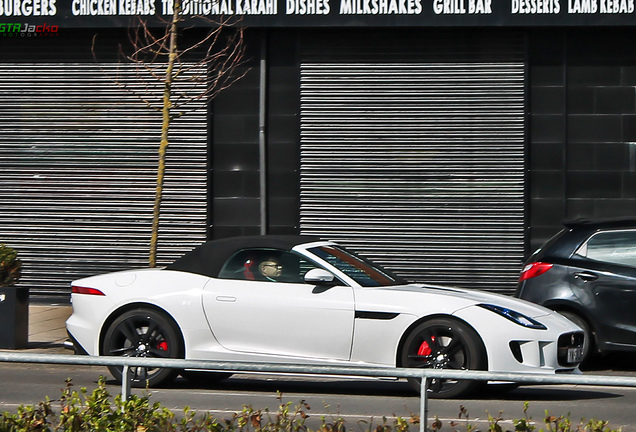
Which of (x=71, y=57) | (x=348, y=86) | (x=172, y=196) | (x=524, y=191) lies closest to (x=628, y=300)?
(x=524, y=191)

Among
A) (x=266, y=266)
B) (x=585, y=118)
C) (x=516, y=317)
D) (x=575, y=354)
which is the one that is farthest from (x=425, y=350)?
(x=585, y=118)

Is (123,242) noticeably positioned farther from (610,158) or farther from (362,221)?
(610,158)

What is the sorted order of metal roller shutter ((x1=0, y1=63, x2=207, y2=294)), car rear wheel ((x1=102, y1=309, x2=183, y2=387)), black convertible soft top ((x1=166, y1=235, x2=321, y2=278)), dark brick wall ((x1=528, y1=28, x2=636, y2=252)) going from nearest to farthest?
car rear wheel ((x1=102, y1=309, x2=183, y2=387)) < black convertible soft top ((x1=166, y1=235, x2=321, y2=278)) < dark brick wall ((x1=528, y1=28, x2=636, y2=252)) < metal roller shutter ((x1=0, y1=63, x2=207, y2=294))

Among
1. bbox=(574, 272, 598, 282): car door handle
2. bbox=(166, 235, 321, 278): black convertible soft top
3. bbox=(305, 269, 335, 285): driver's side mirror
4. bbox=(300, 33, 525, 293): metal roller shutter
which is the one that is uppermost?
bbox=(300, 33, 525, 293): metal roller shutter

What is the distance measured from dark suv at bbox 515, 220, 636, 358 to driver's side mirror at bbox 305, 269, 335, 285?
3.03 m

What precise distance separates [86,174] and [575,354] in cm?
1019

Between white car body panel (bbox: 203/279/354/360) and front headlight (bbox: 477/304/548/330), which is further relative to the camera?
white car body panel (bbox: 203/279/354/360)

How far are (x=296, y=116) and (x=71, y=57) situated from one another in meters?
3.82

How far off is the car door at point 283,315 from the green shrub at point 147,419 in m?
3.79

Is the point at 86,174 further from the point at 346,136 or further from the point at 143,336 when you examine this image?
the point at 143,336

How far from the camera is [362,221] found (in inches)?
640

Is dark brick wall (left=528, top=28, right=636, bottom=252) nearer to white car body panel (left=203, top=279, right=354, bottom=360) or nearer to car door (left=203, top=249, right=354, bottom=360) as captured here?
car door (left=203, top=249, right=354, bottom=360)

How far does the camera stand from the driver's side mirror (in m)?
8.53

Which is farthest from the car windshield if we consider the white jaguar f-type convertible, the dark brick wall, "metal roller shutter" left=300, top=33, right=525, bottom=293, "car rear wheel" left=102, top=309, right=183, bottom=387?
the dark brick wall
